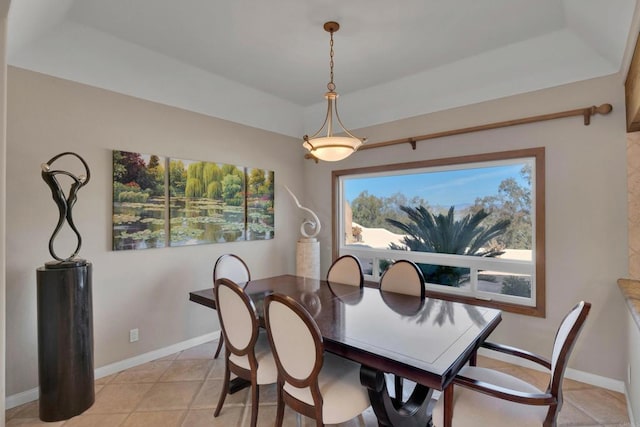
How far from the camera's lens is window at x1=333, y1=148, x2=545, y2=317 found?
115 inches

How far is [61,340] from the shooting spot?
7.02ft

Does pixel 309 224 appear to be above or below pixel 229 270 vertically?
above

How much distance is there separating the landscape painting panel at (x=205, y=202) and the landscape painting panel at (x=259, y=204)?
10 cm

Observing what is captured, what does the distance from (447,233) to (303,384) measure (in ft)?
8.17

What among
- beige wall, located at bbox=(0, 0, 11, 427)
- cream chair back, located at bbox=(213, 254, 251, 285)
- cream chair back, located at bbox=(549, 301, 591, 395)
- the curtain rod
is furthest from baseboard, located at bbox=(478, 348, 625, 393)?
beige wall, located at bbox=(0, 0, 11, 427)

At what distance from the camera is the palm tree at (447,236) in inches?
125

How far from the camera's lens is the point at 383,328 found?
1811mm

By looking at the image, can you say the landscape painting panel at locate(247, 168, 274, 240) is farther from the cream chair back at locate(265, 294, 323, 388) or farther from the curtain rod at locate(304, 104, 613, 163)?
the cream chair back at locate(265, 294, 323, 388)

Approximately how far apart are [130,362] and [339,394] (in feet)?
7.48

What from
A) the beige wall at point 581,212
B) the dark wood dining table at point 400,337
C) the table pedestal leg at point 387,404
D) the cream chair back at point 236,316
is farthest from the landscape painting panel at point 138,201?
the beige wall at point 581,212

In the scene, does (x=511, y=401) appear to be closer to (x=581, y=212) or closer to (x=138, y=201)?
(x=581, y=212)

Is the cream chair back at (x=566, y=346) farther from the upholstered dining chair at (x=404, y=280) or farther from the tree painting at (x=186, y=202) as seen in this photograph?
the tree painting at (x=186, y=202)

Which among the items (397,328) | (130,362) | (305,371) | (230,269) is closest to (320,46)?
(230,269)

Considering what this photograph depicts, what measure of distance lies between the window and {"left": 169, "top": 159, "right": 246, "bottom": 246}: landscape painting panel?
53.5 inches
